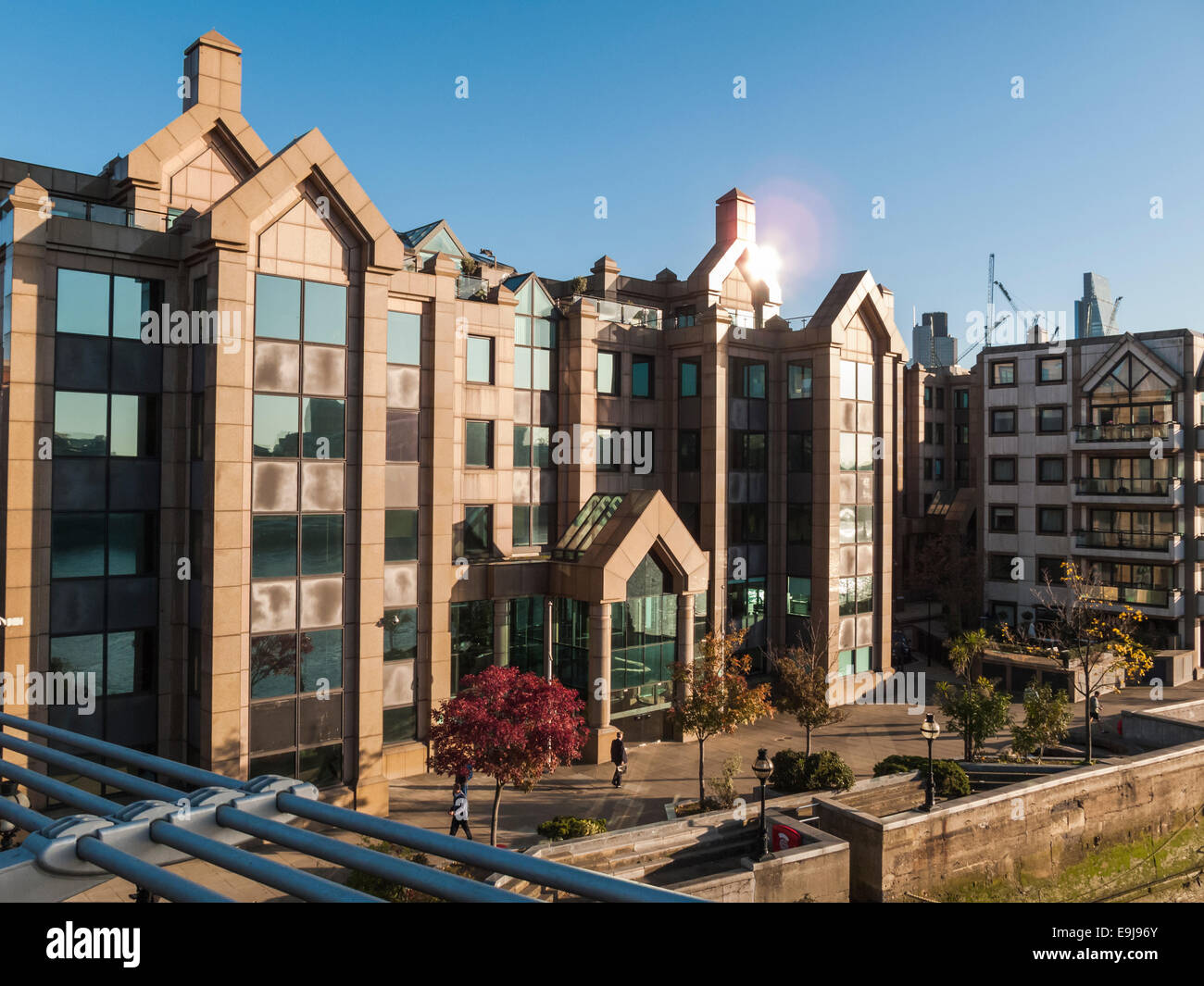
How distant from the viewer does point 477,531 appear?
34.6 metres

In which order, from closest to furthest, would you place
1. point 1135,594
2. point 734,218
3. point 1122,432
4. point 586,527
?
point 586,527
point 734,218
point 1135,594
point 1122,432

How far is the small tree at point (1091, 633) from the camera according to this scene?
115 ft

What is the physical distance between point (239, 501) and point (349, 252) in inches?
326

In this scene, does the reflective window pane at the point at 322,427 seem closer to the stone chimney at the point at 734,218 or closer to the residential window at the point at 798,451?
the residential window at the point at 798,451

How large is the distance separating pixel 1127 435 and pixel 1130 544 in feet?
20.7

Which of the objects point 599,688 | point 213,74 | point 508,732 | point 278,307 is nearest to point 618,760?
point 599,688

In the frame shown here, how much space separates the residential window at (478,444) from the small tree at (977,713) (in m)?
19.3

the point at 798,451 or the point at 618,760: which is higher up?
the point at 798,451

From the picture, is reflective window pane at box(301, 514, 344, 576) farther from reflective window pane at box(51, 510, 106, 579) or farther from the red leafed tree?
the red leafed tree

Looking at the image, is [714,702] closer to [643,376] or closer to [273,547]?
[273,547]

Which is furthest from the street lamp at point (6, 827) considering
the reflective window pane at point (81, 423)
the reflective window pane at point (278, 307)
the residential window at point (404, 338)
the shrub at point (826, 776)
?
the shrub at point (826, 776)

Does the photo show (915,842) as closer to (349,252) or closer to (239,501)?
(239,501)

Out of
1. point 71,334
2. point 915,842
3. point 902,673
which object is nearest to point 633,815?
point 915,842

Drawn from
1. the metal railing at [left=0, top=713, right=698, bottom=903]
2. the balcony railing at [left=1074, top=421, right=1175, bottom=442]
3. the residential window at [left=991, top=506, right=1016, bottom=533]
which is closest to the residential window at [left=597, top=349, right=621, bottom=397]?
the residential window at [left=991, top=506, right=1016, bottom=533]
